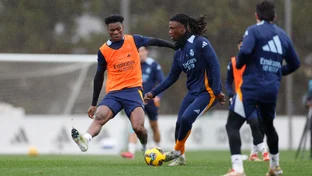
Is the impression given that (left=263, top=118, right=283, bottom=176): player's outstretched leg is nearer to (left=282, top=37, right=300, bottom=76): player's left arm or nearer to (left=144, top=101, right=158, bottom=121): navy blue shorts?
(left=282, top=37, right=300, bottom=76): player's left arm

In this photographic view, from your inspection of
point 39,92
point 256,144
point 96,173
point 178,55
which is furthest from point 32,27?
point 96,173

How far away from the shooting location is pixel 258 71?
7.90 metres

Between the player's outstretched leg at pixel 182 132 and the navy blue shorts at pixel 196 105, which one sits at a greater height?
the navy blue shorts at pixel 196 105

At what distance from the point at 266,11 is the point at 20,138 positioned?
13.2 m

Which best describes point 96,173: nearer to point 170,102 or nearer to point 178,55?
point 178,55

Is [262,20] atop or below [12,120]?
atop

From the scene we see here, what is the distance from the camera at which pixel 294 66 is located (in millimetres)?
8336

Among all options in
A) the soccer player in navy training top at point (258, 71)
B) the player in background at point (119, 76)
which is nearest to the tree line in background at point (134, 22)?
the player in background at point (119, 76)

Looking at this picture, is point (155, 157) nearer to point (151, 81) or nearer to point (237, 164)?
point (237, 164)

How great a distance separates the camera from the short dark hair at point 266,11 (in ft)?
→ 26.2

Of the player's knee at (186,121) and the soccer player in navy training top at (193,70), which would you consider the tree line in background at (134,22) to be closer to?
the soccer player in navy training top at (193,70)

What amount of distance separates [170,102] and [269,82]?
15668mm

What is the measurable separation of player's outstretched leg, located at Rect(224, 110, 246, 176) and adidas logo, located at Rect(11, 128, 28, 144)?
1275 centimetres

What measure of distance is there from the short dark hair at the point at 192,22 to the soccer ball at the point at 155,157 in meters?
1.79
